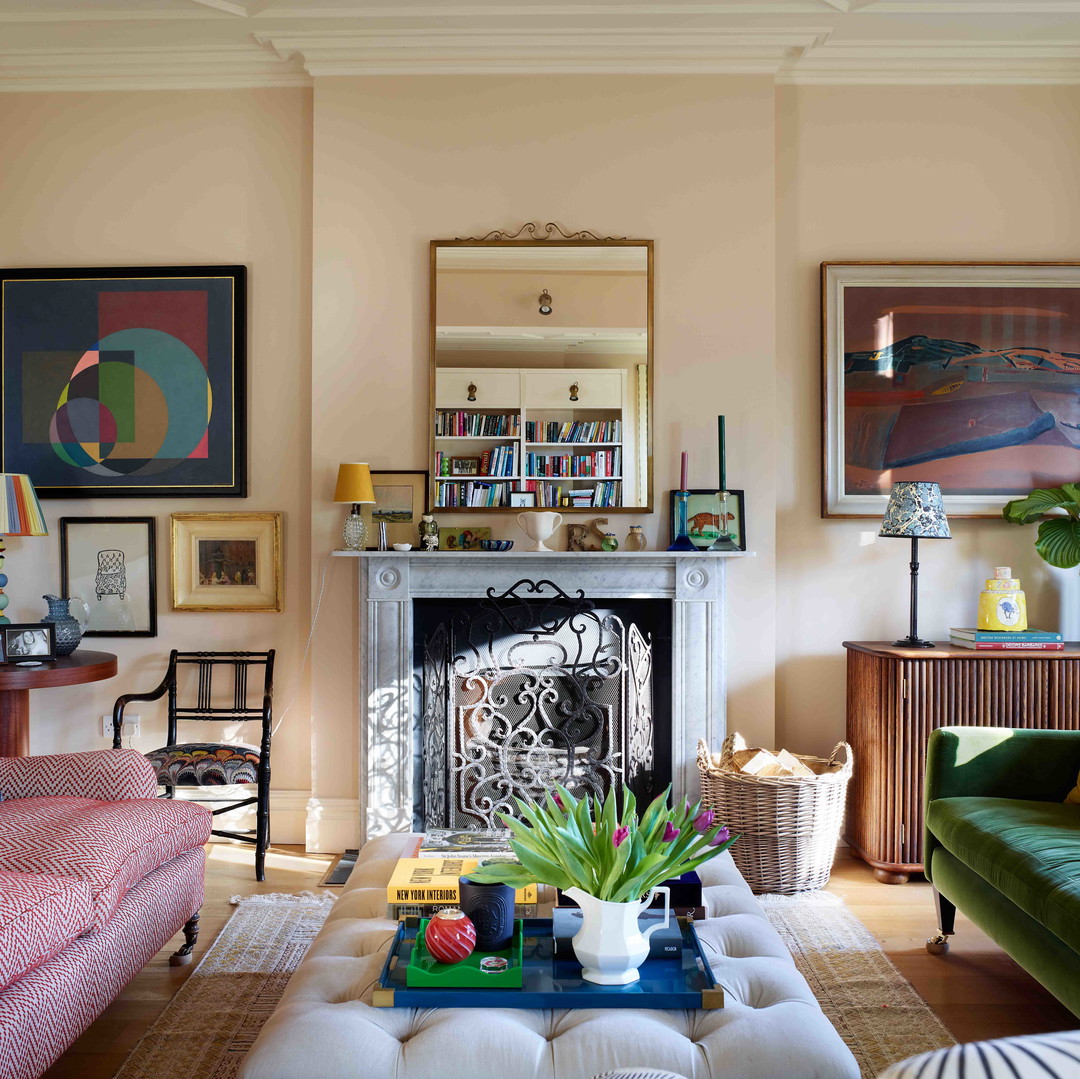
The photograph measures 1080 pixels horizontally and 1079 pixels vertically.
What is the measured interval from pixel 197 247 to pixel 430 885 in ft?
→ 9.43

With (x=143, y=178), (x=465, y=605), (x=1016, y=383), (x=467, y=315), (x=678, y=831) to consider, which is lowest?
(x=678, y=831)

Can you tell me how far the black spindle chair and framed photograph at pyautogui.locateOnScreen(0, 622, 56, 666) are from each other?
317 millimetres

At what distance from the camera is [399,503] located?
349 centimetres

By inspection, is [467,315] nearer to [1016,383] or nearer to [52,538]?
[52,538]

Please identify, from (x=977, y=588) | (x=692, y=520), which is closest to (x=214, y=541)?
(x=692, y=520)

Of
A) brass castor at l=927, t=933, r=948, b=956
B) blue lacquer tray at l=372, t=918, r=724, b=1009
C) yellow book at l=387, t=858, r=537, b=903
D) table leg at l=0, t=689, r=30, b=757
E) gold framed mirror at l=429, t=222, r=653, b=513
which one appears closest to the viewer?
blue lacquer tray at l=372, t=918, r=724, b=1009

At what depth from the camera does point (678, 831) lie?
1661mm

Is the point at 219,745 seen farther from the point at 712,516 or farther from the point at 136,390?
the point at 712,516

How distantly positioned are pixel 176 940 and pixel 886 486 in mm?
2995

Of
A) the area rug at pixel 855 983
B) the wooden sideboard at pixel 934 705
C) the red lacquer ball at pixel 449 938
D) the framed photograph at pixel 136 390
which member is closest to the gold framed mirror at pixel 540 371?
the framed photograph at pixel 136 390

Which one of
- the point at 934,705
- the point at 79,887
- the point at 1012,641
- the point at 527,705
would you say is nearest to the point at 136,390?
the point at 527,705

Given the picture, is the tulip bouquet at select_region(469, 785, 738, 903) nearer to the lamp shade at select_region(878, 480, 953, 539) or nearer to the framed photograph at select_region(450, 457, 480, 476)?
the lamp shade at select_region(878, 480, 953, 539)

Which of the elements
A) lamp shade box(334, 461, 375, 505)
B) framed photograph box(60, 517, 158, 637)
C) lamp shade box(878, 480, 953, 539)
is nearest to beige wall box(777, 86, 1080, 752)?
lamp shade box(878, 480, 953, 539)

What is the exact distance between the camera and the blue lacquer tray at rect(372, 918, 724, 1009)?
59.2 inches
